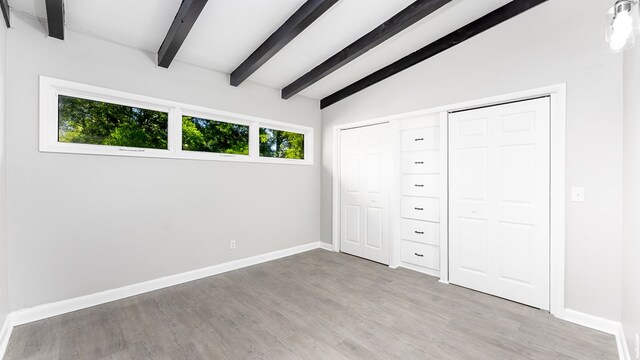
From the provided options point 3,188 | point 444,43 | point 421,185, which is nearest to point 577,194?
point 421,185

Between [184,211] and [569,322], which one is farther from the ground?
[184,211]

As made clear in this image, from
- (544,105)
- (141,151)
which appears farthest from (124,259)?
(544,105)

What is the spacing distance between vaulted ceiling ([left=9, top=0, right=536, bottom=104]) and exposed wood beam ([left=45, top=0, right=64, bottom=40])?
0.14 metres

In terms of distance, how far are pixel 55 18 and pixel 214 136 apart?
1.72m

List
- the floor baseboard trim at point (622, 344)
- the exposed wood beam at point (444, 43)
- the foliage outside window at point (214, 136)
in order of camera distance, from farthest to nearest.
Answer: the foliage outside window at point (214, 136) → the exposed wood beam at point (444, 43) → the floor baseboard trim at point (622, 344)

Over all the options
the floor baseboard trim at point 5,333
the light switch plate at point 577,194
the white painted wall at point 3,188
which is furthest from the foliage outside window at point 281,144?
the light switch plate at point 577,194

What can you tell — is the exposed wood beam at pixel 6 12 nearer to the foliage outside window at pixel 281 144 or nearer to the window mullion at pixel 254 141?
the window mullion at pixel 254 141

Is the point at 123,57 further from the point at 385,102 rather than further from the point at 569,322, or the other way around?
the point at 569,322

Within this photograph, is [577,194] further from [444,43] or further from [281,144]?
[281,144]

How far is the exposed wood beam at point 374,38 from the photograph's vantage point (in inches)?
99.6

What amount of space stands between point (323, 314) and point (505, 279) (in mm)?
1925

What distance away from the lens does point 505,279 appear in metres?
2.80

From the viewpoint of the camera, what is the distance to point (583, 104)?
92.4 inches

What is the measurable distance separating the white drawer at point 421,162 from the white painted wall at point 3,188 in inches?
157
